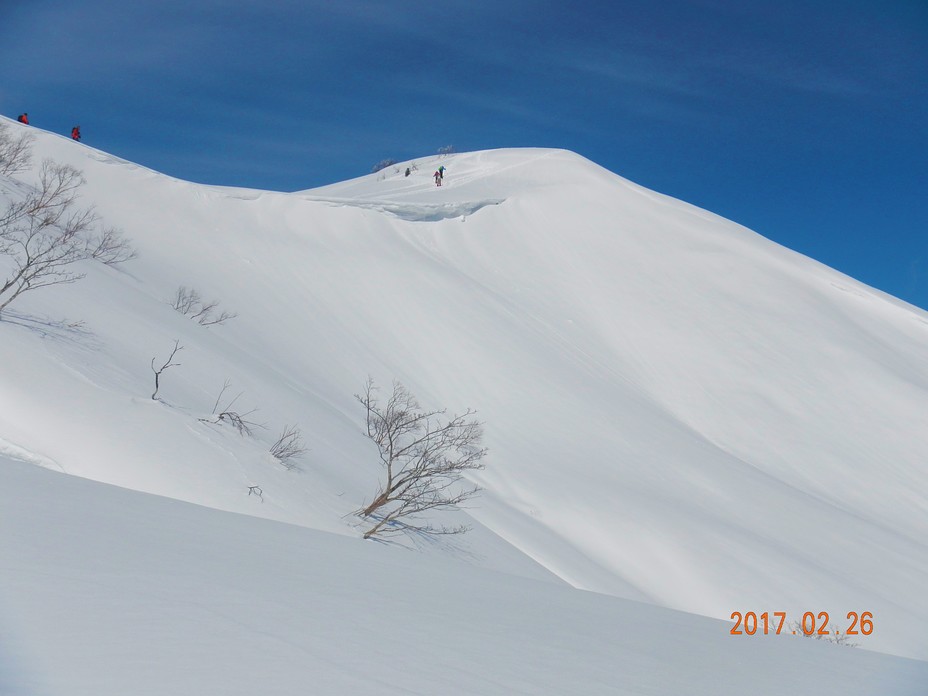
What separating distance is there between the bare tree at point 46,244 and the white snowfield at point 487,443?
42cm

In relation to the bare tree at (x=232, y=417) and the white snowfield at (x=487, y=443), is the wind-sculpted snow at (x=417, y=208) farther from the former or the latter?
the bare tree at (x=232, y=417)

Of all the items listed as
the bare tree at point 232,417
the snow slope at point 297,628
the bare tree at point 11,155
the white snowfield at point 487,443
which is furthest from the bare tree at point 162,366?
the bare tree at point 11,155

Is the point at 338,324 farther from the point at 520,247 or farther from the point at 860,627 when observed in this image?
the point at 860,627

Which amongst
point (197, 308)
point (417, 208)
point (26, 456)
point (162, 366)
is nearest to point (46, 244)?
point (197, 308)

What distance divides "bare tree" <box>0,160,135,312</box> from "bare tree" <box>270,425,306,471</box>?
4.04 m

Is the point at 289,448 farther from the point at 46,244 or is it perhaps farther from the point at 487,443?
the point at 46,244

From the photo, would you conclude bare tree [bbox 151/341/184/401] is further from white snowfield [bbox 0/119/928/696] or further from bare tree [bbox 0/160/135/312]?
bare tree [bbox 0/160/135/312]

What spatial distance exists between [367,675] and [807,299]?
29.1 m

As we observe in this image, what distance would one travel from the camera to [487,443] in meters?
17.7

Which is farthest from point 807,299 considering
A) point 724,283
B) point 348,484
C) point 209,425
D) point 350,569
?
point 350,569

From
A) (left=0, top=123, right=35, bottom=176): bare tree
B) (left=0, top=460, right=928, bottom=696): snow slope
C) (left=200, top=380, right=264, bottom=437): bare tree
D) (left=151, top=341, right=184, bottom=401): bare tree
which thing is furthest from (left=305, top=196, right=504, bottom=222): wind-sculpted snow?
(left=0, top=460, right=928, bottom=696): snow slope

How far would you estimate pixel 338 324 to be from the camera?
68.0 feet

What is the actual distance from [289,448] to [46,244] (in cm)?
704

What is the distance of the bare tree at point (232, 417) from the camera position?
1138 centimetres
